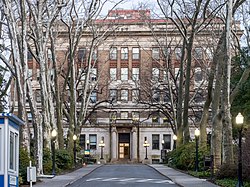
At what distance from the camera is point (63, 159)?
152ft

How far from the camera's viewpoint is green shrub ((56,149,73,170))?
45188 mm

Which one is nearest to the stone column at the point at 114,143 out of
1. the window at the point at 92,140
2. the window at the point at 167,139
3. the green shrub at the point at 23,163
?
the window at the point at 92,140

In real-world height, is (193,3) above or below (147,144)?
above

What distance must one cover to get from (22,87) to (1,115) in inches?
644

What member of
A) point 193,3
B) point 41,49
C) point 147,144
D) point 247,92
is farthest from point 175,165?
point 147,144

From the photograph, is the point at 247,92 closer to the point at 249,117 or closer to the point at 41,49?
the point at 249,117

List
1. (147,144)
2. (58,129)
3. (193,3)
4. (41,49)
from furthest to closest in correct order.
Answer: (147,144) < (58,129) < (193,3) < (41,49)

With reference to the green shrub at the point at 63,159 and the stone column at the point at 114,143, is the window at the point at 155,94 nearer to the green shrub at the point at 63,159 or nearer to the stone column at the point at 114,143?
the stone column at the point at 114,143

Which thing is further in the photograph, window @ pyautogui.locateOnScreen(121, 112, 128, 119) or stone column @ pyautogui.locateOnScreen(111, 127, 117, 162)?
window @ pyautogui.locateOnScreen(121, 112, 128, 119)

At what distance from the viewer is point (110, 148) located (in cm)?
10050

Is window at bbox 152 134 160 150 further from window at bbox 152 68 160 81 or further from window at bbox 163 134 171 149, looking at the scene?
window at bbox 152 68 160 81

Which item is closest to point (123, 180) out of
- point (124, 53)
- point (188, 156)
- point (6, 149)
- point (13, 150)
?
point (188, 156)

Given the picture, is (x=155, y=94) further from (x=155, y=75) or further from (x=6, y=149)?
(x=6, y=149)

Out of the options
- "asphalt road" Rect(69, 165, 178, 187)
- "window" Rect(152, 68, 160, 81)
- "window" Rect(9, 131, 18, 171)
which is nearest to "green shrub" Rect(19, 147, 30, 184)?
"asphalt road" Rect(69, 165, 178, 187)
